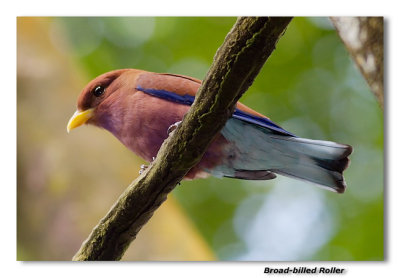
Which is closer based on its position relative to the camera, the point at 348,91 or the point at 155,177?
the point at 155,177

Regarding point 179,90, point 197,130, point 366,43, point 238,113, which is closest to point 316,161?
point 238,113

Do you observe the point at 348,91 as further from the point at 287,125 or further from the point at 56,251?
the point at 56,251

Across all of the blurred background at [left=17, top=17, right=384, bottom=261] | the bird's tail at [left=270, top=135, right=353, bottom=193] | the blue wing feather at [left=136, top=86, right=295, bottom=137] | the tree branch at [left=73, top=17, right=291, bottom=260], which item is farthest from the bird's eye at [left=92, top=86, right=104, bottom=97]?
the bird's tail at [left=270, top=135, right=353, bottom=193]

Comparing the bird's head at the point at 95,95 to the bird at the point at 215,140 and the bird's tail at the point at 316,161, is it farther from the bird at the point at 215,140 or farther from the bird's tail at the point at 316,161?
the bird's tail at the point at 316,161

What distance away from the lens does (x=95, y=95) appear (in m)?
2.85

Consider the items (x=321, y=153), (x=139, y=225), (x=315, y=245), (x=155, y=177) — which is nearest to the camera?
(x=155, y=177)

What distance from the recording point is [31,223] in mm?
2922

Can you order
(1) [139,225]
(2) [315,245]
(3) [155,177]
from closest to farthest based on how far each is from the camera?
(3) [155,177]
(1) [139,225]
(2) [315,245]

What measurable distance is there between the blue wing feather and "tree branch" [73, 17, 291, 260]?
444 millimetres

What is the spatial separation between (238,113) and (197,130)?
19.5 inches

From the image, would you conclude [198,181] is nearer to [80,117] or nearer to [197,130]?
[80,117]
